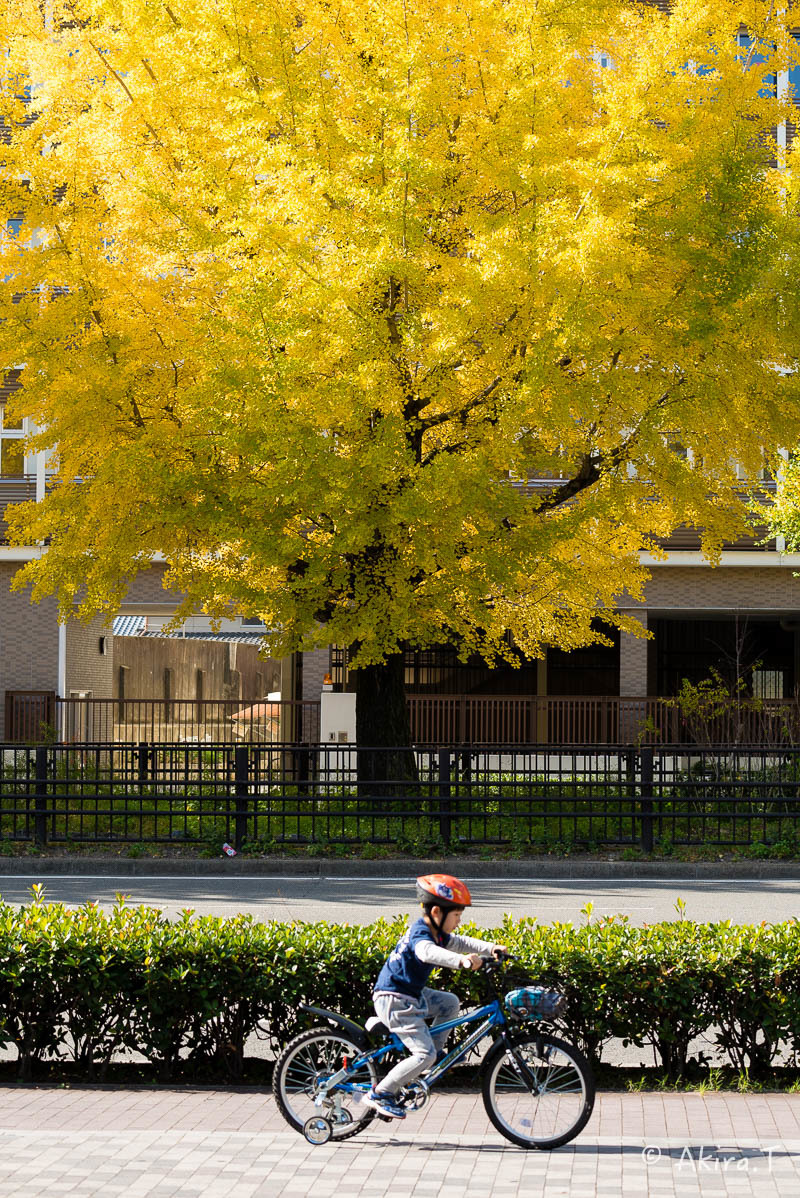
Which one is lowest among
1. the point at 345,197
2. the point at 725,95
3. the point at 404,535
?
the point at 404,535

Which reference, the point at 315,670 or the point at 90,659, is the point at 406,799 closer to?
the point at 315,670

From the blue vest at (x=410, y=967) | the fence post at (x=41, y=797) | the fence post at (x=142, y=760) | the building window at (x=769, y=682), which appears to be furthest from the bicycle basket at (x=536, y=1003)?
the building window at (x=769, y=682)

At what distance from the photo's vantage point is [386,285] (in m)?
15.4

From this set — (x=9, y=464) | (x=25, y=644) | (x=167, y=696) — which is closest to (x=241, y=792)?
(x=25, y=644)

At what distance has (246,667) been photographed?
125 ft

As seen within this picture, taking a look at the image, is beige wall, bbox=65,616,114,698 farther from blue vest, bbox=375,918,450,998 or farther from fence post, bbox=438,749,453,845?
blue vest, bbox=375,918,450,998

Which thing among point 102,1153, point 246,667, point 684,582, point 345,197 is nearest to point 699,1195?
point 102,1153

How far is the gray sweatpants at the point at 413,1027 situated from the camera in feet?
19.4

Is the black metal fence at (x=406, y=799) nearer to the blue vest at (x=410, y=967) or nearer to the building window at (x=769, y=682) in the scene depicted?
the blue vest at (x=410, y=967)

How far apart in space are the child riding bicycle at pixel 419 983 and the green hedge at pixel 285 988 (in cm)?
100

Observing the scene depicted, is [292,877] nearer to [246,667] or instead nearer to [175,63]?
[175,63]

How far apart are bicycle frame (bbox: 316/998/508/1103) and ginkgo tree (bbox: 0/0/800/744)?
9625 millimetres

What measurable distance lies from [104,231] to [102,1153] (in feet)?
45.8

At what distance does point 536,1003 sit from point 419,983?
1.62 feet
